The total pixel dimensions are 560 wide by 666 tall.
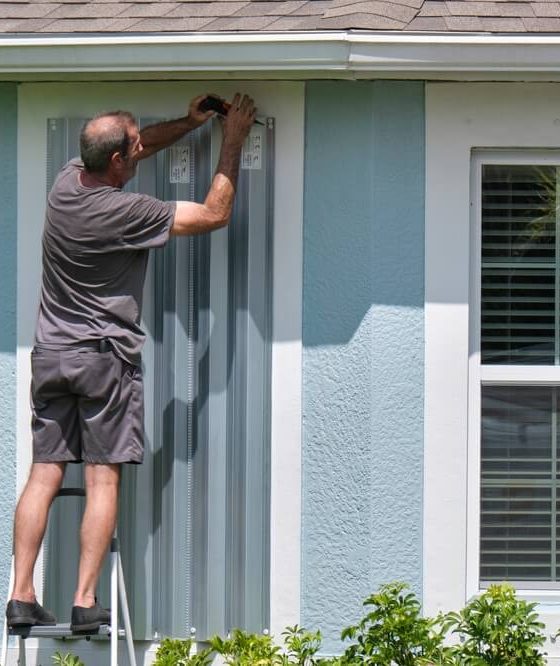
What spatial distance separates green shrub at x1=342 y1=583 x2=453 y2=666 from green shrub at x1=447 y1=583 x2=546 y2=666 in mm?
87

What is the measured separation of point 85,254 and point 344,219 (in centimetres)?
110

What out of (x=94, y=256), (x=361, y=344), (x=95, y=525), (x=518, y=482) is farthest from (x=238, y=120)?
(x=518, y=482)

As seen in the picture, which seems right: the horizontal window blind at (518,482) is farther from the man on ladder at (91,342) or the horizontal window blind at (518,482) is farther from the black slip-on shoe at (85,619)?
the black slip-on shoe at (85,619)

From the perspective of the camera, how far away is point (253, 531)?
231 inches

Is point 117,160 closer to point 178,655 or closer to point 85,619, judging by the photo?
point 85,619

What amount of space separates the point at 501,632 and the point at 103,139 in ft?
7.84

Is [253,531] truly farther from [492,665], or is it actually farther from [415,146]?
[415,146]

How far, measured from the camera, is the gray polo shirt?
539 centimetres

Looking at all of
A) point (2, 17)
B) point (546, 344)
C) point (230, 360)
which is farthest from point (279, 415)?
point (2, 17)

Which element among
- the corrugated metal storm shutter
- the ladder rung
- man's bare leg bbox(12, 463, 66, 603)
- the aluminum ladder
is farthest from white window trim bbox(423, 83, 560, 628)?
man's bare leg bbox(12, 463, 66, 603)

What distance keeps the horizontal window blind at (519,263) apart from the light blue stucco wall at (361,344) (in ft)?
1.05

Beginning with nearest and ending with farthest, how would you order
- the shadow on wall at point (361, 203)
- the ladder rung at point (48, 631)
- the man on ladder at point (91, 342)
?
the ladder rung at point (48, 631) → the man on ladder at point (91, 342) → the shadow on wall at point (361, 203)

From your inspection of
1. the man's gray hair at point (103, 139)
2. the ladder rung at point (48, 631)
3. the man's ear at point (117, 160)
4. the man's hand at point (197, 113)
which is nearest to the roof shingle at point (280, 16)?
the man's hand at point (197, 113)

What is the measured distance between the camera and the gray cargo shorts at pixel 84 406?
5.34 meters
